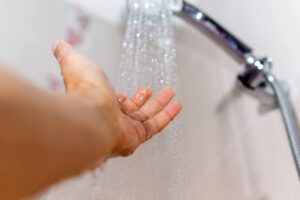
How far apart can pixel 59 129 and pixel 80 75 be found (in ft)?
0.35

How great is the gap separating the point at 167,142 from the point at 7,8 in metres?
0.44

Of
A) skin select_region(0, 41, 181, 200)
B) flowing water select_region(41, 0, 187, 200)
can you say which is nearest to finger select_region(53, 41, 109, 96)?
skin select_region(0, 41, 181, 200)

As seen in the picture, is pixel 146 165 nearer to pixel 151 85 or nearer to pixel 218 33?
pixel 151 85

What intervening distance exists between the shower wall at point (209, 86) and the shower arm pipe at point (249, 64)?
0.02 metres

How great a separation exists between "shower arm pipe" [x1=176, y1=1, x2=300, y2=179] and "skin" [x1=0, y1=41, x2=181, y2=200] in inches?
16.6

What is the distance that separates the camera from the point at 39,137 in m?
0.31

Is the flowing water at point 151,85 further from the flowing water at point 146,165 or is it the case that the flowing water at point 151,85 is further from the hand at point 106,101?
the hand at point 106,101

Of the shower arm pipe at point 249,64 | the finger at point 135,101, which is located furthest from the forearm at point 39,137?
the shower arm pipe at point 249,64

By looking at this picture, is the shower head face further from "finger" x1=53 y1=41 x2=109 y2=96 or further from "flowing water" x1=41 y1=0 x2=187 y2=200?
"finger" x1=53 y1=41 x2=109 y2=96

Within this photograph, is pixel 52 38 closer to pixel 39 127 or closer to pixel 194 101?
pixel 194 101

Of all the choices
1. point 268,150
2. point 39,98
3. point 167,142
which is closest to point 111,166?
point 167,142

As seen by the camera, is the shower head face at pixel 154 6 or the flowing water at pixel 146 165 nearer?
the flowing water at pixel 146 165

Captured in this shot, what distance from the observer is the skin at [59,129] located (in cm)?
30

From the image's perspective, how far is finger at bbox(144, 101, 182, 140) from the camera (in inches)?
19.4
